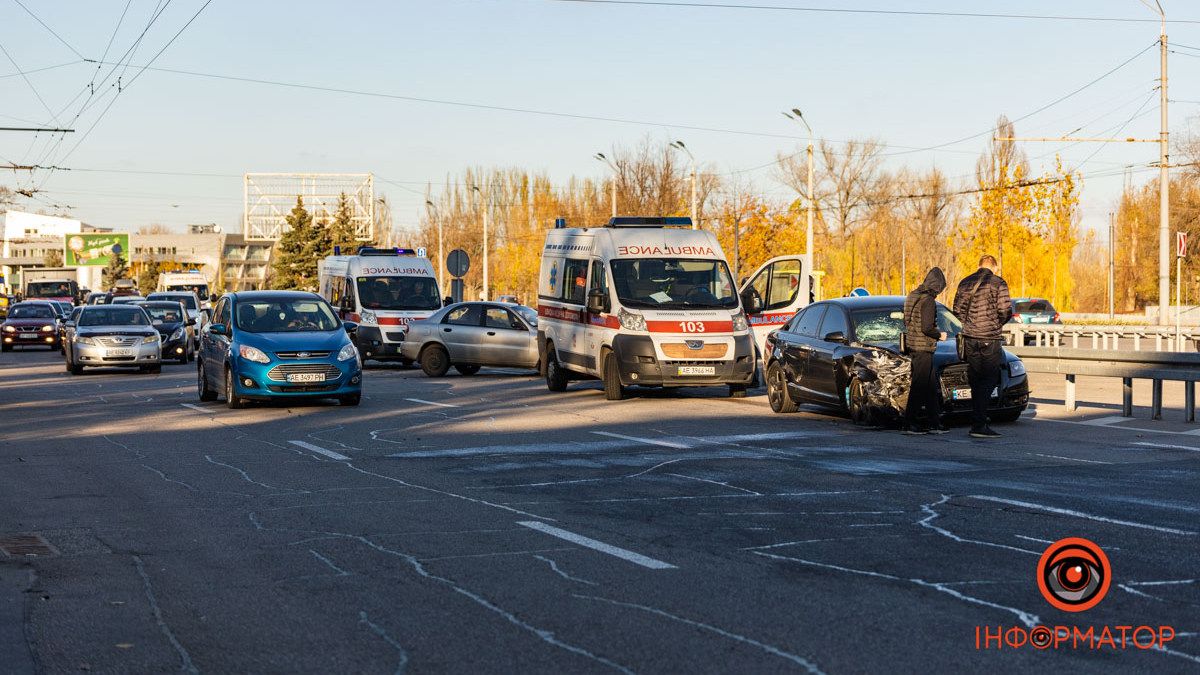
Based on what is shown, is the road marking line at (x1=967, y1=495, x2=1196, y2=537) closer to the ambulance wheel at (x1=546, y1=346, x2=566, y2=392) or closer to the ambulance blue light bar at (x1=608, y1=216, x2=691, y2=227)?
the ambulance blue light bar at (x1=608, y1=216, x2=691, y2=227)

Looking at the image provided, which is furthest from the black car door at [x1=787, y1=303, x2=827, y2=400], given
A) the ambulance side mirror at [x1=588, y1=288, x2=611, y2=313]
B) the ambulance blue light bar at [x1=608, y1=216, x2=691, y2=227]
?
the ambulance blue light bar at [x1=608, y1=216, x2=691, y2=227]

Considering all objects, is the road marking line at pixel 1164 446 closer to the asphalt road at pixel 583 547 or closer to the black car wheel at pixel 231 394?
the asphalt road at pixel 583 547

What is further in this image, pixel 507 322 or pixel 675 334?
pixel 507 322

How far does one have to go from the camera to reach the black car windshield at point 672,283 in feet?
68.6

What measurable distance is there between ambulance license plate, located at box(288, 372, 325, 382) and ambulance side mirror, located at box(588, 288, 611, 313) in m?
4.22

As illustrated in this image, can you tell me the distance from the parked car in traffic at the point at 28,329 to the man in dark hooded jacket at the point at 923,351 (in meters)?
38.0

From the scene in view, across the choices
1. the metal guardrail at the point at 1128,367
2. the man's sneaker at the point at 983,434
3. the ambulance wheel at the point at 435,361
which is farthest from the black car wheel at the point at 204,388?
the metal guardrail at the point at 1128,367

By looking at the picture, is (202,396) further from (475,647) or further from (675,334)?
(475,647)

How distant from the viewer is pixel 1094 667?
5.41 metres

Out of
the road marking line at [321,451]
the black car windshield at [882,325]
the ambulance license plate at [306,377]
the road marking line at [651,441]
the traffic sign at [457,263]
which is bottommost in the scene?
the road marking line at [321,451]

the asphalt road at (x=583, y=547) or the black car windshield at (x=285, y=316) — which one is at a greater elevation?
the black car windshield at (x=285, y=316)

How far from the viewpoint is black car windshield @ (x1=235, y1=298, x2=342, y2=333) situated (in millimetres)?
20562

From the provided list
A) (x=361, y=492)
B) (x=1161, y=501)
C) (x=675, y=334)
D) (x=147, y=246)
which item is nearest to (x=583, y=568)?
(x=361, y=492)

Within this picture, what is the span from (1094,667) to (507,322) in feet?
77.7
